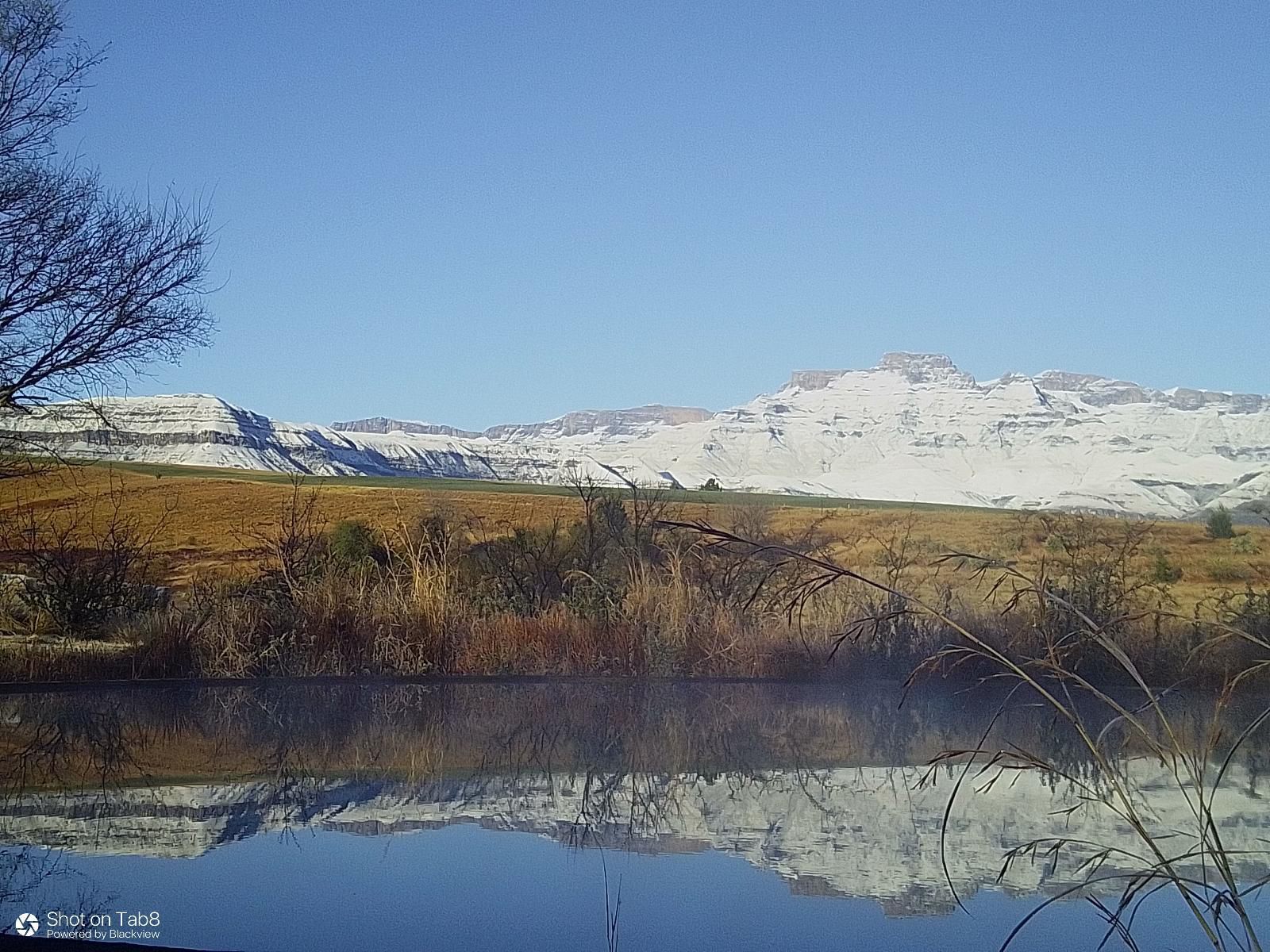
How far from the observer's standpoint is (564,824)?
552 centimetres

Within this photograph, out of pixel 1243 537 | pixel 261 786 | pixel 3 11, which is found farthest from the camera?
pixel 1243 537

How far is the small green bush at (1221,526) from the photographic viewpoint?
20.0m

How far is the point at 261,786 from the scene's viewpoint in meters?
6.15

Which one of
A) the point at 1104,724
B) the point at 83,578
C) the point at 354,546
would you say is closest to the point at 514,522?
the point at 354,546

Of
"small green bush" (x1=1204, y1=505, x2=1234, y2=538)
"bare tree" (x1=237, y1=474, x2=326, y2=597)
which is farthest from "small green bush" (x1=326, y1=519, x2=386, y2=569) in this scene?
"small green bush" (x1=1204, y1=505, x2=1234, y2=538)

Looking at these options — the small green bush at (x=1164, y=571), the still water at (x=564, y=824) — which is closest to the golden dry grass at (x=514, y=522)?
the small green bush at (x=1164, y=571)

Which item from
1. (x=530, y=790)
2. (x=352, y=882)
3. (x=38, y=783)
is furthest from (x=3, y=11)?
(x=352, y=882)

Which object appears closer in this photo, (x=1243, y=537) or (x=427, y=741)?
(x=427, y=741)

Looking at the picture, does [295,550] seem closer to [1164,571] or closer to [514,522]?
[514,522]

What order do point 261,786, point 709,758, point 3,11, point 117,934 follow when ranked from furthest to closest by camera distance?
point 3,11, point 709,758, point 261,786, point 117,934

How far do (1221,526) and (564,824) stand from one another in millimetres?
17672

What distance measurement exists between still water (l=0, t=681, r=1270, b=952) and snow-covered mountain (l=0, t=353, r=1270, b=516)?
408cm

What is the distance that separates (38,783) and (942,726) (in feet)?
18.8

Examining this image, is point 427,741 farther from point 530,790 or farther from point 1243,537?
point 1243,537
